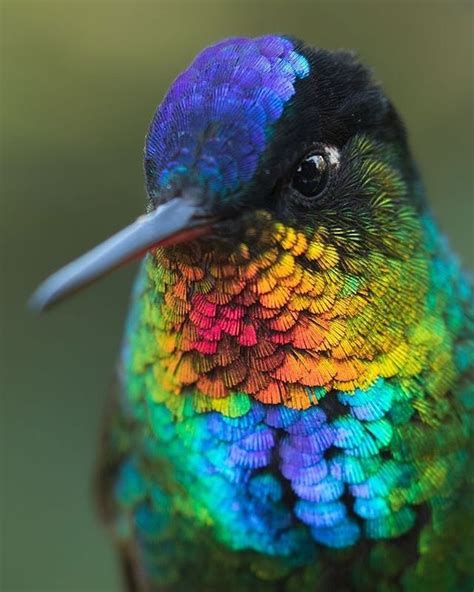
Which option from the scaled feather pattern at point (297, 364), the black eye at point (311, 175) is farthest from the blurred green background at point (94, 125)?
the black eye at point (311, 175)

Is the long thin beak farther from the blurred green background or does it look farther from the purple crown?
the blurred green background

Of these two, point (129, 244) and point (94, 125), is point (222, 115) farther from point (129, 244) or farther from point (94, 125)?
point (94, 125)

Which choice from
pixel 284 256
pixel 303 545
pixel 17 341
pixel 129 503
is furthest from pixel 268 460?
pixel 17 341

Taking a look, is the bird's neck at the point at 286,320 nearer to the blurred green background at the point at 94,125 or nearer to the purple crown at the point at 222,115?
the purple crown at the point at 222,115

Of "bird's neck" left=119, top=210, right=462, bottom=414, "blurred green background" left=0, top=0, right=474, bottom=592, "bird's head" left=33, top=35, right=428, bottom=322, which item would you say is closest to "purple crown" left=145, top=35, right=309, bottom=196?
"bird's head" left=33, top=35, right=428, bottom=322

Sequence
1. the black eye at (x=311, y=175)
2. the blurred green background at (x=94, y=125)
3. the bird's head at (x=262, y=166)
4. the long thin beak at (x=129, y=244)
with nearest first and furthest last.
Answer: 1. the long thin beak at (x=129, y=244)
2. the bird's head at (x=262, y=166)
3. the black eye at (x=311, y=175)
4. the blurred green background at (x=94, y=125)

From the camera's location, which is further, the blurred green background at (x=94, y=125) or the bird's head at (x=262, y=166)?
the blurred green background at (x=94, y=125)
